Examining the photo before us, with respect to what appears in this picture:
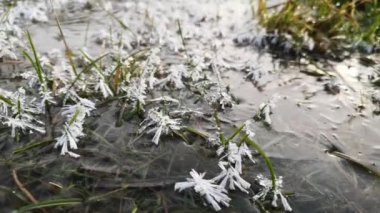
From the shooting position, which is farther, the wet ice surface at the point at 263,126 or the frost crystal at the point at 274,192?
the wet ice surface at the point at 263,126

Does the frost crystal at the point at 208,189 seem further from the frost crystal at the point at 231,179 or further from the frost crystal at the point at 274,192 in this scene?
the frost crystal at the point at 274,192

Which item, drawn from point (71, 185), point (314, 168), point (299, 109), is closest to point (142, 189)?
point (71, 185)

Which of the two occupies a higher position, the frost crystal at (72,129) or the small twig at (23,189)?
the frost crystal at (72,129)

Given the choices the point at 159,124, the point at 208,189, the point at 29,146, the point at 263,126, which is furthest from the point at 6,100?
the point at 263,126

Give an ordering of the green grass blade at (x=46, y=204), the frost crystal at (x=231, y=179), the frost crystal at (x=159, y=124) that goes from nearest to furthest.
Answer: the green grass blade at (x=46, y=204)
the frost crystal at (x=231, y=179)
the frost crystal at (x=159, y=124)

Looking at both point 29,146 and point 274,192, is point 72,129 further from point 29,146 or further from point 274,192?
point 274,192

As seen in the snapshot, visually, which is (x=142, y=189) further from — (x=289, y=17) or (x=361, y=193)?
(x=289, y=17)

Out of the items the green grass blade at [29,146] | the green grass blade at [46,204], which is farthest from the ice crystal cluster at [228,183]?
the green grass blade at [29,146]
